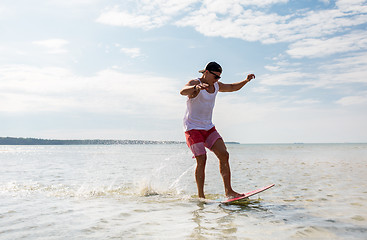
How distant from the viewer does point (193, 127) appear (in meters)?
5.81

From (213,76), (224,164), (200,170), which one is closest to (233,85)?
(213,76)

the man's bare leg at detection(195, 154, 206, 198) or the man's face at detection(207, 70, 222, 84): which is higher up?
the man's face at detection(207, 70, 222, 84)

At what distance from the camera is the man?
5680 mm

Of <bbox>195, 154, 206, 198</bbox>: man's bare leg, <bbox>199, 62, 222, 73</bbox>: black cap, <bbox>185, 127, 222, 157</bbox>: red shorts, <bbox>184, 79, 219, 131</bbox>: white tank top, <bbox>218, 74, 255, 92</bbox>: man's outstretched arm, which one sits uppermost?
<bbox>199, 62, 222, 73</bbox>: black cap

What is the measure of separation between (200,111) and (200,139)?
511 mm

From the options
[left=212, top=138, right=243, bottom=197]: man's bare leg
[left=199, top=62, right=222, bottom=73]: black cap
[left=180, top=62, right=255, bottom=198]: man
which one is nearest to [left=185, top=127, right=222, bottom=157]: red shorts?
[left=180, top=62, right=255, bottom=198]: man

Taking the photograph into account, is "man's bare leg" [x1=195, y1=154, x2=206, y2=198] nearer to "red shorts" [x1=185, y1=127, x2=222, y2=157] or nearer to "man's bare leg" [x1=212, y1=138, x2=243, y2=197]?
"red shorts" [x1=185, y1=127, x2=222, y2=157]

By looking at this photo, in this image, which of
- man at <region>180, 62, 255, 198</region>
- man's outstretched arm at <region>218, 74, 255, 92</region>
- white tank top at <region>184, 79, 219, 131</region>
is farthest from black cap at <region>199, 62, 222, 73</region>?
man's outstretched arm at <region>218, 74, 255, 92</region>

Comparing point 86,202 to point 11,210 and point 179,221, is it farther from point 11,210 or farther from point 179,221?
point 179,221

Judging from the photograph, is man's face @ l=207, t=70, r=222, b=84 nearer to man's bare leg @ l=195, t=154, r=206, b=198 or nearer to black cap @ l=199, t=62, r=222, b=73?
black cap @ l=199, t=62, r=222, b=73

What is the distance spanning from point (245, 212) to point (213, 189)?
3042 millimetres

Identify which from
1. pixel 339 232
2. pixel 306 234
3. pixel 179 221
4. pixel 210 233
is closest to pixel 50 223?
pixel 179 221

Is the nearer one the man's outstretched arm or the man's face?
the man's face

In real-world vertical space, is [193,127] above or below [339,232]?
above
